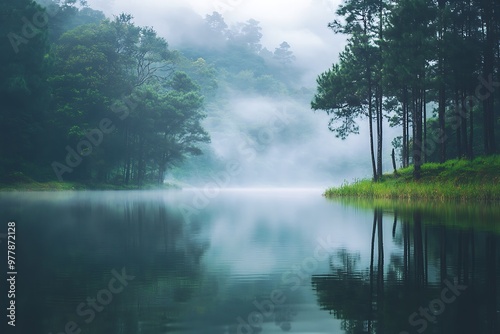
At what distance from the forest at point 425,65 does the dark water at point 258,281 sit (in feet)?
86.8

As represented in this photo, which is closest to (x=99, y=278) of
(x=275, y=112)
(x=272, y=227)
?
(x=272, y=227)

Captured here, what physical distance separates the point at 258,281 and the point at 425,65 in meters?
41.4

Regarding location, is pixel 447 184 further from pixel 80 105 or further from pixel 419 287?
pixel 80 105

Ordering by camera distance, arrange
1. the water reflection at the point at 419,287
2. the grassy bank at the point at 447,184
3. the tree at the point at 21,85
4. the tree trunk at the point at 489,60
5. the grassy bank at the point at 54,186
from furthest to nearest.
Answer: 1. the tree at the point at 21,85
2. the grassy bank at the point at 54,186
3. the tree trunk at the point at 489,60
4. the grassy bank at the point at 447,184
5. the water reflection at the point at 419,287

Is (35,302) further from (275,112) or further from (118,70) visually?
(275,112)

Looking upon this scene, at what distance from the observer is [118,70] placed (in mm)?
88000

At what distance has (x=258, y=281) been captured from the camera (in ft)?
33.6

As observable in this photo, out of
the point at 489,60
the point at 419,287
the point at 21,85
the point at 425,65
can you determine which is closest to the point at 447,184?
the point at 489,60

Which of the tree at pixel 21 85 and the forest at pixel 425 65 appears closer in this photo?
the forest at pixel 425 65

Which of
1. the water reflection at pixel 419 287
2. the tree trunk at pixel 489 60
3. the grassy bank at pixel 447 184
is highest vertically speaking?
the tree trunk at pixel 489 60

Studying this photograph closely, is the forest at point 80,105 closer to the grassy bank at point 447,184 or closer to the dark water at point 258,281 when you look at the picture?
the grassy bank at point 447,184

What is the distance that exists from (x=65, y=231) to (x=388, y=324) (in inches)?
549

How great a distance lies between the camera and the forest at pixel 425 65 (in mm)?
42750

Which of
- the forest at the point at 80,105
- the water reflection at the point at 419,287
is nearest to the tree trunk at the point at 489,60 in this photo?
the water reflection at the point at 419,287
